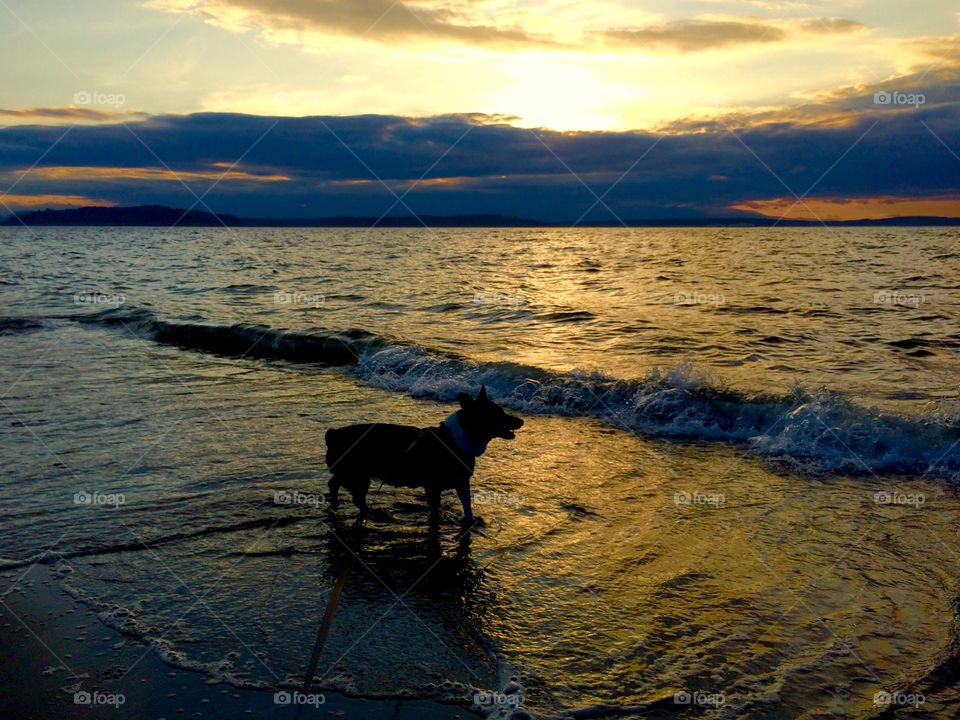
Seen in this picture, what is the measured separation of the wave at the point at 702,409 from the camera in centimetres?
926

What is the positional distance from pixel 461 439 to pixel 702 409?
558cm

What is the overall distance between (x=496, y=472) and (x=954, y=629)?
4684 mm

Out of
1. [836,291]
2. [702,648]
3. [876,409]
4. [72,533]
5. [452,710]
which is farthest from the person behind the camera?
[836,291]

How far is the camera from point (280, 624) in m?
4.98

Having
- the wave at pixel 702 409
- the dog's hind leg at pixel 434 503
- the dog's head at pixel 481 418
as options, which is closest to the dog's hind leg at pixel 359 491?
the dog's hind leg at pixel 434 503

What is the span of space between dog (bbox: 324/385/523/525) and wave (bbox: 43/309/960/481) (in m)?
4.31

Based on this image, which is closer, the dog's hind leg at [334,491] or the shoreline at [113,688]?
the shoreline at [113,688]

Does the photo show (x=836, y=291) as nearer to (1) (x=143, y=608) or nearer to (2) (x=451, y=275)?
(2) (x=451, y=275)

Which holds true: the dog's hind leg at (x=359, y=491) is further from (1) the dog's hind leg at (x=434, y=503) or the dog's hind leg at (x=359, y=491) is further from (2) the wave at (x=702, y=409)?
(2) the wave at (x=702, y=409)

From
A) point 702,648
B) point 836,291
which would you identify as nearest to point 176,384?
point 702,648

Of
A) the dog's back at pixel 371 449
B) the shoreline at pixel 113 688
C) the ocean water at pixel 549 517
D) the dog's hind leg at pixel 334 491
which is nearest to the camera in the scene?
the shoreline at pixel 113 688

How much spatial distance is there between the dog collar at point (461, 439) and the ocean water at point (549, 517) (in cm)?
74

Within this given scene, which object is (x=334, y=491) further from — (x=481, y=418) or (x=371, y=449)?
(x=481, y=418)

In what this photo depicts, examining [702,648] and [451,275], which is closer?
[702,648]
